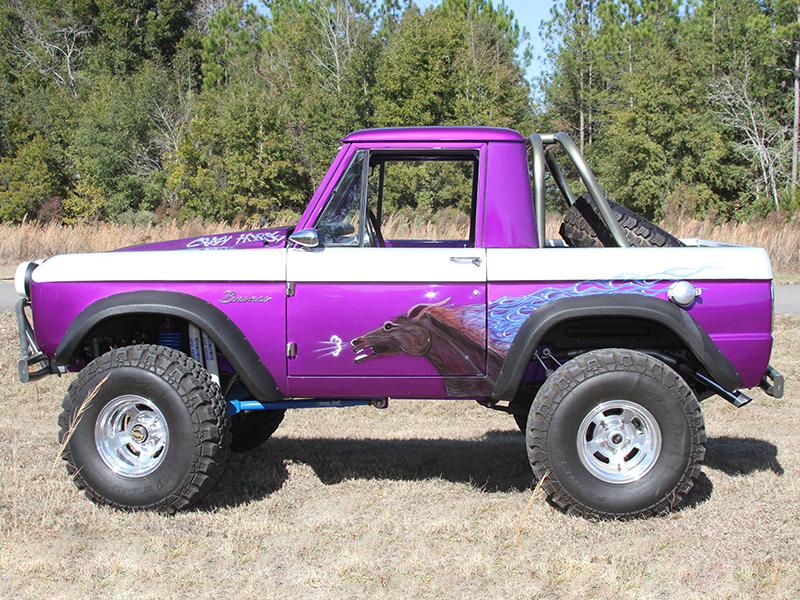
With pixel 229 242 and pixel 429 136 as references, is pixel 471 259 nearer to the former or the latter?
pixel 429 136

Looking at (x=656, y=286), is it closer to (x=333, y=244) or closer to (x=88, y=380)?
(x=333, y=244)

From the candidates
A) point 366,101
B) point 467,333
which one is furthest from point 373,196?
point 366,101

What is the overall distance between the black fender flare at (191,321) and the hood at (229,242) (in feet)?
1.41

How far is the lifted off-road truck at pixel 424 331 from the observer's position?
4.00m

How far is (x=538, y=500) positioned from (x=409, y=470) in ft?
3.34

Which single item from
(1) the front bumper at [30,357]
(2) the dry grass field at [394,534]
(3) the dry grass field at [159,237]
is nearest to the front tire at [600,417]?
(2) the dry grass field at [394,534]

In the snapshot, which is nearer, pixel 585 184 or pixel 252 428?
pixel 585 184

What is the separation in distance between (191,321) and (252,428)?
60.5 inches

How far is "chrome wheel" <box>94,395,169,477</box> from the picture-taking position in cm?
416

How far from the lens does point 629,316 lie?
3.96m

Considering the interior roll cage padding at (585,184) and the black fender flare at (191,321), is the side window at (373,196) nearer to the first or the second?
the interior roll cage padding at (585,184)

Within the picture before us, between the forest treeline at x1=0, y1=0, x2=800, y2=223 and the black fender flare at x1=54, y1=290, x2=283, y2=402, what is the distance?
23.7 m

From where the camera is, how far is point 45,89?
56.4m

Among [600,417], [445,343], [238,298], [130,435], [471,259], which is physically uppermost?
[471,259]
